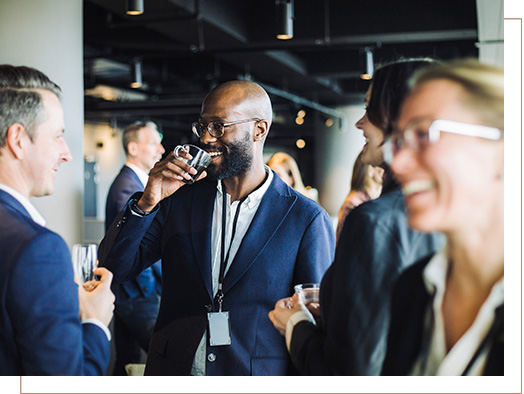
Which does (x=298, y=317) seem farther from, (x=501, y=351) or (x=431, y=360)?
(x=501, y=351)

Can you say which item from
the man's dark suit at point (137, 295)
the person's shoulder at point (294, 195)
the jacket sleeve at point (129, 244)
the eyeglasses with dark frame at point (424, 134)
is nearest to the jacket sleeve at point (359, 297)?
the eyeglasses with dark frame at point (424, 134)

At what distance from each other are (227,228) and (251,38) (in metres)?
5.81

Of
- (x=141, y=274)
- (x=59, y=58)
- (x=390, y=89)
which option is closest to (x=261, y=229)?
(x=390, y=89)

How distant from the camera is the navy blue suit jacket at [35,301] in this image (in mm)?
1555

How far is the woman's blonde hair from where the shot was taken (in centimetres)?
173

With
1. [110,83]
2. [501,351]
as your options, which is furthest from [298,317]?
[110,83]

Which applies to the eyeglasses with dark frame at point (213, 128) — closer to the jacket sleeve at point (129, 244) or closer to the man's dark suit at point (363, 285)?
the jacket sleeve at point (129, 244)

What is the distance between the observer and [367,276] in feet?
5.47

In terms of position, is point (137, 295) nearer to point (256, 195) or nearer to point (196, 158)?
point (256, 195)

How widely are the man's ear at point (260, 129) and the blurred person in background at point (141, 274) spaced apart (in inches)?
39.7

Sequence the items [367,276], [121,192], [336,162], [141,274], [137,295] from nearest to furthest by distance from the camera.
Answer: [367,276] < [121,192] < [141,274] < [137,295] < [336,162]

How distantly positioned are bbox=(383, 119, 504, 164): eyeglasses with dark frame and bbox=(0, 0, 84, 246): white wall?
4.81ft

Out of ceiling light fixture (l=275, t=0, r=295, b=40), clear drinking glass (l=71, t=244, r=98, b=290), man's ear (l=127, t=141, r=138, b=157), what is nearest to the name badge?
clear drinking glass (l=71, t=244, r=98, b=290)

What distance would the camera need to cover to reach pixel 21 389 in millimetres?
1882
